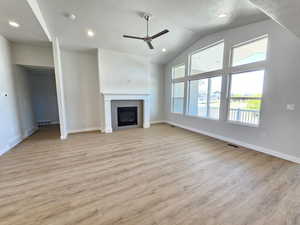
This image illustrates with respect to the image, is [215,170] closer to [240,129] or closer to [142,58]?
[240,129]

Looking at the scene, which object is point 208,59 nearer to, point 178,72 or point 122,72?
point 178,72

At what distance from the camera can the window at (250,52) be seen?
3.24 metres

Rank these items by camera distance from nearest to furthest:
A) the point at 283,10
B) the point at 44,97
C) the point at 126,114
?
the point at 283,10
the point at 126,114
the point at 44,97

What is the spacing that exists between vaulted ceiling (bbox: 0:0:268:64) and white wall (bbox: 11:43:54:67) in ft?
1.22

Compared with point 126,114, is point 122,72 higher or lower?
higher

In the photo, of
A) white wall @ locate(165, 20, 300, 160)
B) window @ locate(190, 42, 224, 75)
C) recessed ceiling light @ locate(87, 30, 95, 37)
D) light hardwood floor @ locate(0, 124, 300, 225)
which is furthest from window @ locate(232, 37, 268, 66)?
recessed ceiling light @ locate(87, 30, 95, 37)

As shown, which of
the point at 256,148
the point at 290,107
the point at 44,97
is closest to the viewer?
the point at 290,107

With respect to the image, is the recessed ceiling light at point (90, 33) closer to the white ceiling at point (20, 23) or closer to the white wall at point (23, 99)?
the white ceiling at point (20, 23)

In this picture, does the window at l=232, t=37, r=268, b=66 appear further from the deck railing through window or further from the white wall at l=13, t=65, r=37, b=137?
the white wall at l=13, t=65, r=37, b=137

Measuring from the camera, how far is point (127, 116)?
18.8 ft

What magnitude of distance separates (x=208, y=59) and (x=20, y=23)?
5.29 meters

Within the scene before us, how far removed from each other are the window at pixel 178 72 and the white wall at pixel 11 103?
5702 mm

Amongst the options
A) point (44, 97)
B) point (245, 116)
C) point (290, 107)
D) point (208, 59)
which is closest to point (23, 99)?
point (44, 97)

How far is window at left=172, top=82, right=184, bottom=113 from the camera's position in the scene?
5.99 meters
